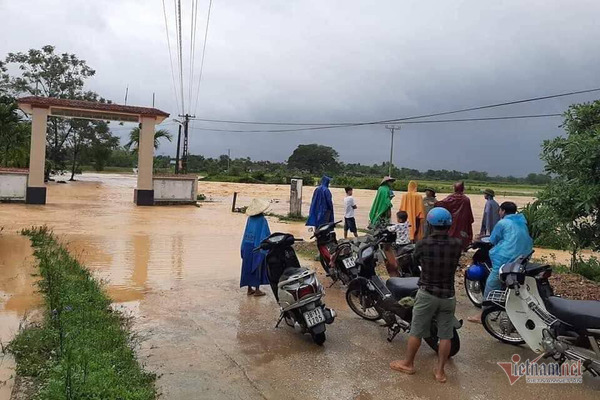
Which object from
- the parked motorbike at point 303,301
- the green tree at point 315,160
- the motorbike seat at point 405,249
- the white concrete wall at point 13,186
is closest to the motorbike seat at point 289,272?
the parked motorbike at point 303,301

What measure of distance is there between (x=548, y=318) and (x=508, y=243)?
4.02ft

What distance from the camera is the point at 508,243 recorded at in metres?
5.48

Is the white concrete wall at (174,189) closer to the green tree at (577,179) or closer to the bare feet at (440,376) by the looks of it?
the green tree at (577,179)

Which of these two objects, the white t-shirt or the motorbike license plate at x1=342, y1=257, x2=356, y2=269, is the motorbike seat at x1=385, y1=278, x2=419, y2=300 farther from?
the white t-shirt

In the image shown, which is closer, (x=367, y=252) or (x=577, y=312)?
(x=577, y=312)

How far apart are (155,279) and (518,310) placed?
532 centimetres

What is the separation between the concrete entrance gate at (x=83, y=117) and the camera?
1903cm

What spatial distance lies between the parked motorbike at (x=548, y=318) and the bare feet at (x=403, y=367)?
3.83 ft

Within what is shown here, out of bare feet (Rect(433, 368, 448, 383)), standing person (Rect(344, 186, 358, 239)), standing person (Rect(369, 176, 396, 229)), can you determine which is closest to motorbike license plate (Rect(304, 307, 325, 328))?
bare feet (Rect(433, 368, 448, 383))

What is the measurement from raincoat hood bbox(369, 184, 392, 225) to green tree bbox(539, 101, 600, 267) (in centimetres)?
320

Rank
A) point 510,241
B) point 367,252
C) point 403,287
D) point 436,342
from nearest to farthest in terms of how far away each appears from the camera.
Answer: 1. point 436,342
2. point 403,287
3. point 510,241
4. point 367,252

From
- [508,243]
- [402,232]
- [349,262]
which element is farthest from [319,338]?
[402,232]

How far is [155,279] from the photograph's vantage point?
7746 millimetres

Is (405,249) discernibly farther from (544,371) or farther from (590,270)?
(590,270)
